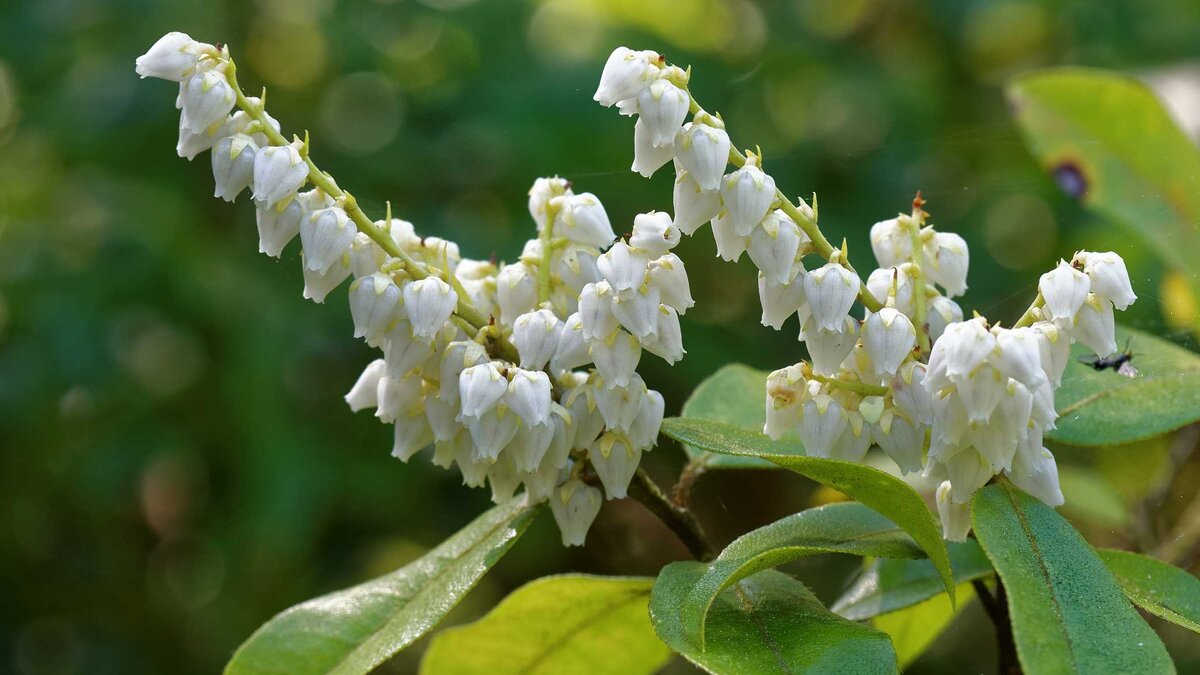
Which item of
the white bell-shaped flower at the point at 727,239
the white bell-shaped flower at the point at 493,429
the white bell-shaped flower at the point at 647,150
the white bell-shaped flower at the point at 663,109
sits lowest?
the white bell-shaped flower at the point at 493,429

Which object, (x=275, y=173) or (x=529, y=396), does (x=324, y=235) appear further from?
(x=529, y=396)

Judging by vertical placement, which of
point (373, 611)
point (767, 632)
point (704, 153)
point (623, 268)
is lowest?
point (373, 611)

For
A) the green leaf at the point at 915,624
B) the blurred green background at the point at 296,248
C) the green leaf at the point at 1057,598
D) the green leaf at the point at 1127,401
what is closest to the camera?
the green leaf at the point at 1057,598

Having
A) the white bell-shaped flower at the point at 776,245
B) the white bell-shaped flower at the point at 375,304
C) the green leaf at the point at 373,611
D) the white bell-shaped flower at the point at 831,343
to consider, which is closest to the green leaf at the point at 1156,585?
the white bell-shaped flower at the point at 831,343

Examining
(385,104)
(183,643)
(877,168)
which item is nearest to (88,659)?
(183,643)

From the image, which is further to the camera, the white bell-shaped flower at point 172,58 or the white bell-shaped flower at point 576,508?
the white bell-shaped flower at point 576,508

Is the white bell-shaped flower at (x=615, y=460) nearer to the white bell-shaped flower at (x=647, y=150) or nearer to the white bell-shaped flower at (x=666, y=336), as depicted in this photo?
the white bell-shaped flower at (x=666, y=336)

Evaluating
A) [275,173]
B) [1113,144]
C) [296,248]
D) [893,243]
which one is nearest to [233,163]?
[275,173]
